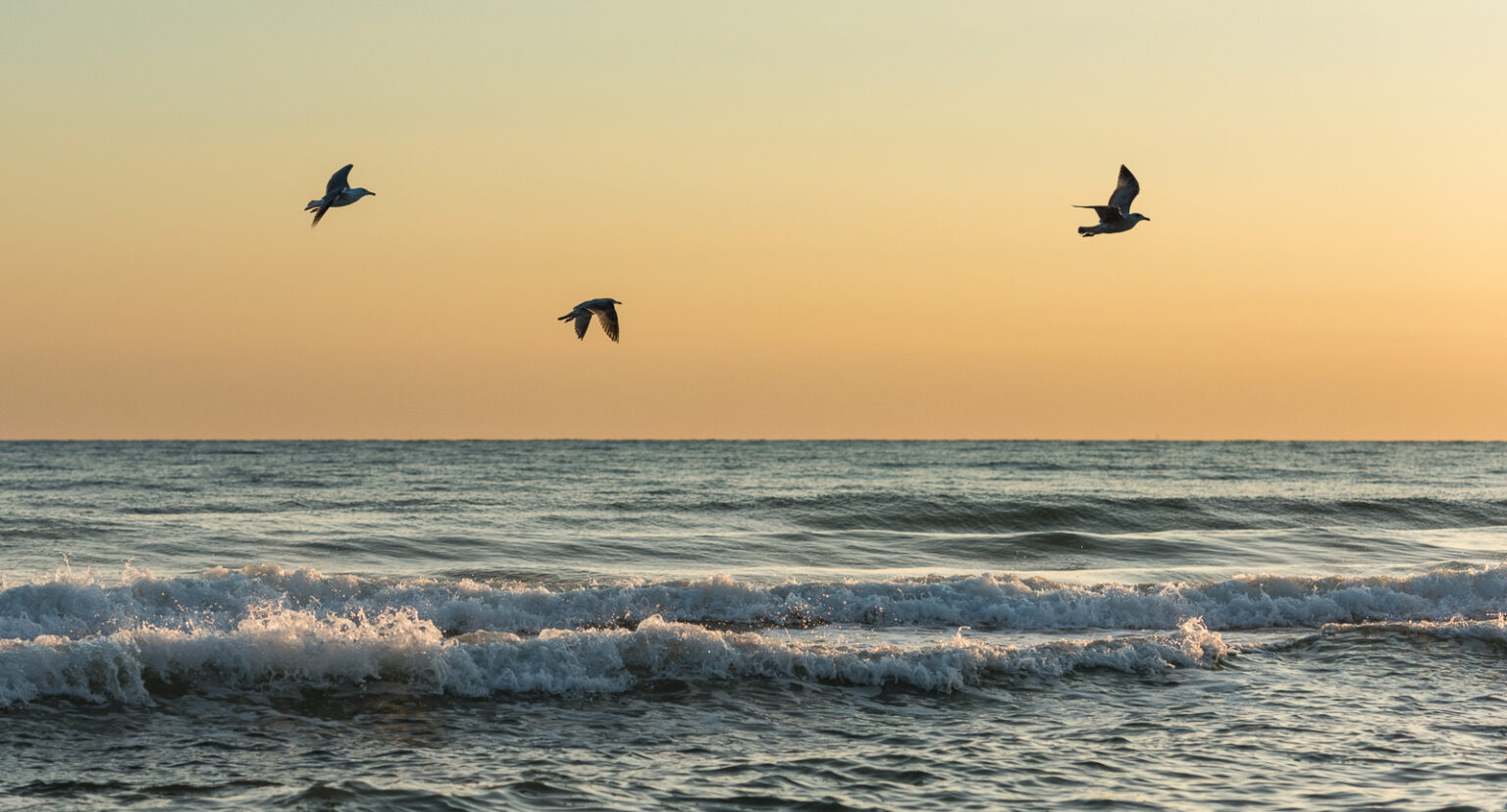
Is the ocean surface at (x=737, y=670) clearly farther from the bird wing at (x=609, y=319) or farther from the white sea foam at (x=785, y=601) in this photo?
the bird wing at (x=609, y=319)

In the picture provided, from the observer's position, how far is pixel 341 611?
1464 cm

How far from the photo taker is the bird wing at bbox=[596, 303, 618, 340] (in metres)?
15.0

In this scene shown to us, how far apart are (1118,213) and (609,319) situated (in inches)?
262

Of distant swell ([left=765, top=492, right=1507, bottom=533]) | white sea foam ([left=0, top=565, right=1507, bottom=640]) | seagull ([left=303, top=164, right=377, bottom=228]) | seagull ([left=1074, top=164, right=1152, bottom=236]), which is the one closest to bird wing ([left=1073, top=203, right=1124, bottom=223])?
seagull ([left=1074, top=164, right=1152, bottom=236])

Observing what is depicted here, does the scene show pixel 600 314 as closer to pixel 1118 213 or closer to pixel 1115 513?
pixel 1118 213

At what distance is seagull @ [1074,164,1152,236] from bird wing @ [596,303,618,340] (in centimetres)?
607

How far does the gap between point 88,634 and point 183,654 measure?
2.91 metres

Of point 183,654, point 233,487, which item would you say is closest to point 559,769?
point 183,654

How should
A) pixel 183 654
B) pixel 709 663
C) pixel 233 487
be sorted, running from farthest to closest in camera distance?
pixel 233 487 → pixel 709 663 → pixel 183 654

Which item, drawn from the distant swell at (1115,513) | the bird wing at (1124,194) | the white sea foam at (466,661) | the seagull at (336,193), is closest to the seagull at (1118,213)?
the bird wing at (1124,194)

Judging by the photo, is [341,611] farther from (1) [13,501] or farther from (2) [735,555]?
(1) [13,501]

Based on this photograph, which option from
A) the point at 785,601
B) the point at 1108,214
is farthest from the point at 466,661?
the point at 1108,214

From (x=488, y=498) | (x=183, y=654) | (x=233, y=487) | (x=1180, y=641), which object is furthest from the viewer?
(x=233, y=487)

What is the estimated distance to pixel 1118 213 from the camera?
16.1m
